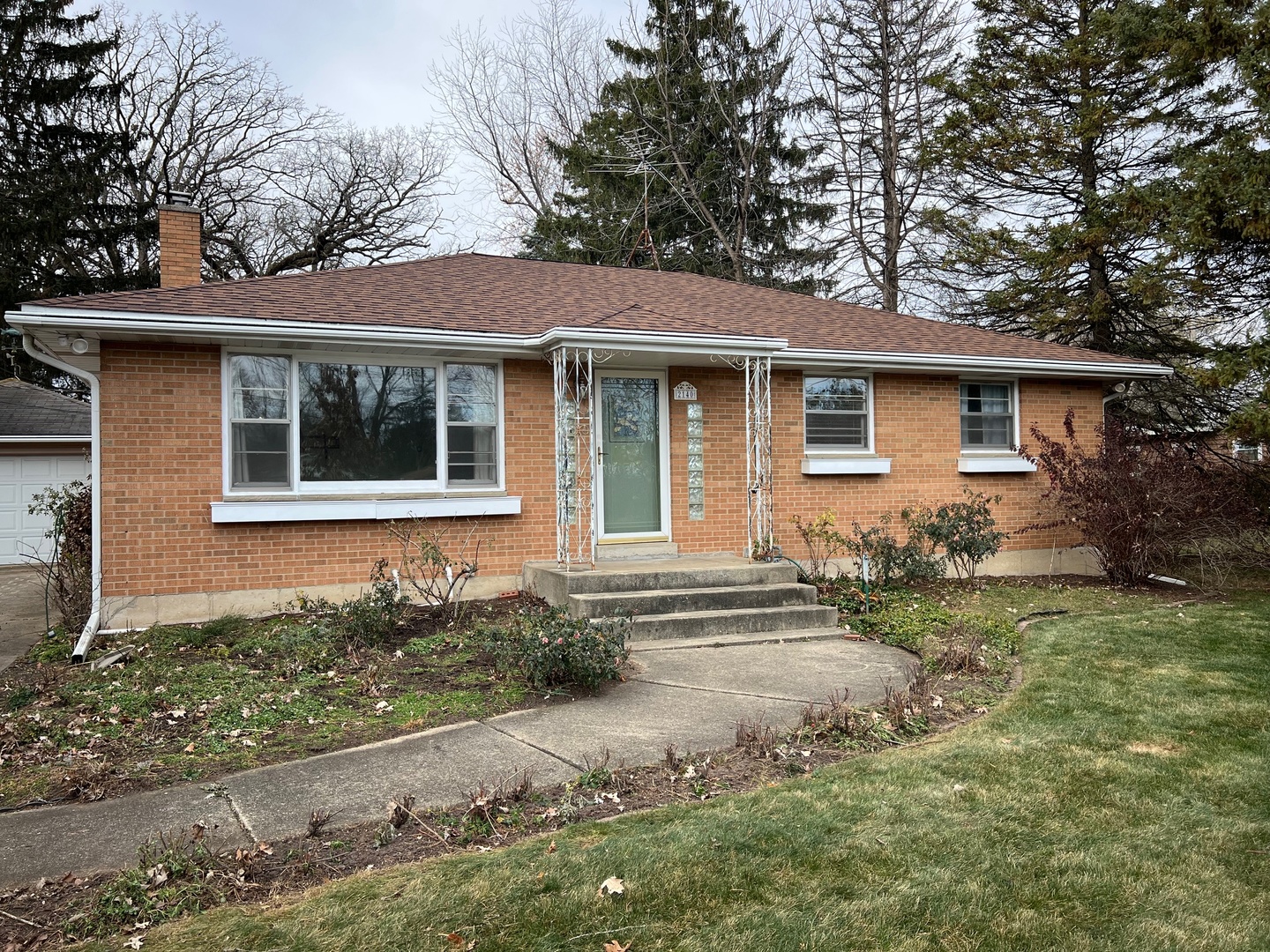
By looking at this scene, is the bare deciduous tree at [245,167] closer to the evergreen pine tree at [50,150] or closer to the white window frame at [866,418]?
the evergreen pine tree at [50,150]

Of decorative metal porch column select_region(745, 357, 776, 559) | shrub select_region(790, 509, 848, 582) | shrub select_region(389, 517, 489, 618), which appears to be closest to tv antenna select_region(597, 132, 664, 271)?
decorative metal porch column select_region(745, 357, 776, 559)

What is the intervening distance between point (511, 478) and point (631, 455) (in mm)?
1580

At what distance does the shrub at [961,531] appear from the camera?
11.0 m

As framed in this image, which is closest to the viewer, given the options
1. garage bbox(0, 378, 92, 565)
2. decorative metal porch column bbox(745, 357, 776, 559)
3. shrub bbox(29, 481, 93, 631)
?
shrub bbox(29, 481, 93, 631)

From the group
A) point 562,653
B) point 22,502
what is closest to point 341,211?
point 22,502

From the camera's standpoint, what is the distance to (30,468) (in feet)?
54.0

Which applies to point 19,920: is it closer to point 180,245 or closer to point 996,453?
point 180,245

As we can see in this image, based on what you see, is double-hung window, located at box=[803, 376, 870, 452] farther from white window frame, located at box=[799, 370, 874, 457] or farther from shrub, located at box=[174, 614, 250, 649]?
shrub, located at box=[174, 614, 250, 649]

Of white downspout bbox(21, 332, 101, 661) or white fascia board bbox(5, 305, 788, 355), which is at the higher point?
white fascia board bbox(5, 305, 788, 355)

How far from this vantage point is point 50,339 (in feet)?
27.8

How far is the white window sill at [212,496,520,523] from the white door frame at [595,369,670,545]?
46.6 inches

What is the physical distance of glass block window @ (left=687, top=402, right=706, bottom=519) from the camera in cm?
1102

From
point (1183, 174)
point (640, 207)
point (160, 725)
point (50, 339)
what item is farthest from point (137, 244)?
point (1183, 174)

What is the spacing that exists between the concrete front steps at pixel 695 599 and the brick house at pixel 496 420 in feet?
2.68
